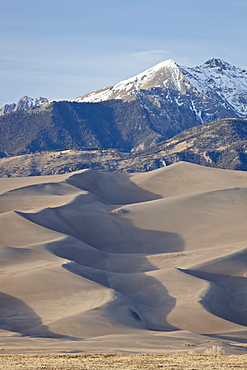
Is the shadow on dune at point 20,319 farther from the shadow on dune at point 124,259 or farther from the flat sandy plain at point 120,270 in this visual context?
the shadow on dune at point 124,259

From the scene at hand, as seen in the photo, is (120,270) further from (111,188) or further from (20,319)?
(111,188)

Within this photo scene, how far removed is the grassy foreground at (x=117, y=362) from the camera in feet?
73.0

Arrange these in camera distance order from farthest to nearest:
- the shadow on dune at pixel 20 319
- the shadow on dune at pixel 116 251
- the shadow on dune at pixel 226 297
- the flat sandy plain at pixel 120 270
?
the shadow on dune at pixel 226 297
the shadow on dune at pixel 116 251
the shadow on dune at pixel 20 319
the flat sandy plain at pixel 120 270

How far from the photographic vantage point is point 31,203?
87.2 metres

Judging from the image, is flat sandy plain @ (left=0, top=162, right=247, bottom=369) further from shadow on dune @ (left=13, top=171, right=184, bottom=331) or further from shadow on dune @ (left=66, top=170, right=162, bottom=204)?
shadow on dune @ (left=66, top=170, right=162, bottom=204)

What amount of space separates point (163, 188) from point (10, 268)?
198 ft

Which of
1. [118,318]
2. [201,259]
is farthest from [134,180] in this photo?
[118,318]

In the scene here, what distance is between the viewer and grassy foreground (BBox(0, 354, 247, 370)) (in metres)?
22.3

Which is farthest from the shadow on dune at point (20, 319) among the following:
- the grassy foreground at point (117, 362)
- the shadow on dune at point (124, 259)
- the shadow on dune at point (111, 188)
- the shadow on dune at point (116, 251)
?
the shadow on dune at point (111, 188)

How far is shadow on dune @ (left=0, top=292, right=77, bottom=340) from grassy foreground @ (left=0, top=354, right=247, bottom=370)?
9162mm

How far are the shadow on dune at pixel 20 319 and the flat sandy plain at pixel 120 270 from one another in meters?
0.06

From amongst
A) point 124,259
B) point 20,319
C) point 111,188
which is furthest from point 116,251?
point 111,188

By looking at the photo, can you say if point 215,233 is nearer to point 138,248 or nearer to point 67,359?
point 138,248

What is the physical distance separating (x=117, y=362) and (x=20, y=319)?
16.2 m
